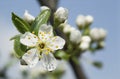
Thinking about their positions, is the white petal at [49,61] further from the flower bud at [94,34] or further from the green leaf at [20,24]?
the flower bud at [94,34]

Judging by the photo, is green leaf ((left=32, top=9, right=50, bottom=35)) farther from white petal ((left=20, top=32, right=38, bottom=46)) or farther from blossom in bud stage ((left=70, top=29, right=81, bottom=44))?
blossom in bud stage ((left=70, top=29, right=81, bottom=44))

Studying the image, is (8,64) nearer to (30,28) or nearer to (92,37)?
(92,37)

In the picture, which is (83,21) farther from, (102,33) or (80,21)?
(102,33)

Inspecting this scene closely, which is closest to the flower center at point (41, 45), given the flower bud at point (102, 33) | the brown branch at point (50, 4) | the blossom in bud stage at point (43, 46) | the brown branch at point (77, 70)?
the blossom in bud stage at point (43, 46)

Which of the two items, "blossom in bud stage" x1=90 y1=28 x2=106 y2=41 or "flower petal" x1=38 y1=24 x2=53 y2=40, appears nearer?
"flower petal" x1=38 y1=24 x2=53 y2=40

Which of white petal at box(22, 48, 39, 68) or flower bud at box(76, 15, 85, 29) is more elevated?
flower bud at box(76, 15, 85, 29)

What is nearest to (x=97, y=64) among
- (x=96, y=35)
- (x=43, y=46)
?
(x=96, y=35)

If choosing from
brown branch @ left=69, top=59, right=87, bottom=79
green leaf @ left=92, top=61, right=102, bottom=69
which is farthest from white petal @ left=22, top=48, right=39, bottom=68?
green leaf @ left=92, top=61, right=102, bottom=69
